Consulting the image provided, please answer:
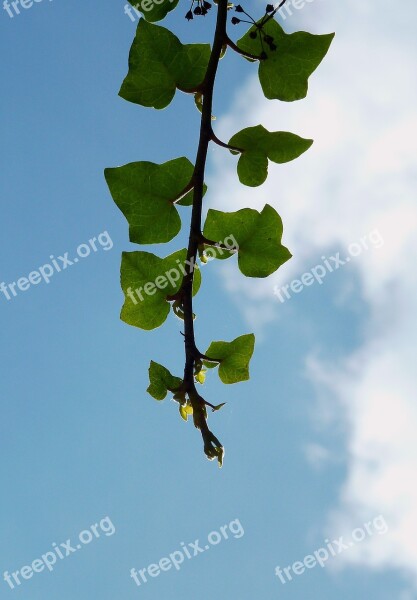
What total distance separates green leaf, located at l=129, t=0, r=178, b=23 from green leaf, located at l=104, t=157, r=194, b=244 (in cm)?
27

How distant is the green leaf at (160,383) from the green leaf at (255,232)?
22cm

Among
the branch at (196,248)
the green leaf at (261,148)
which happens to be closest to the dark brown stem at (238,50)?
the branch at (196,248)

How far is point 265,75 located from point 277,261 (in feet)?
1.02

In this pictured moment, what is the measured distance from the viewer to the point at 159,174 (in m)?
0.98

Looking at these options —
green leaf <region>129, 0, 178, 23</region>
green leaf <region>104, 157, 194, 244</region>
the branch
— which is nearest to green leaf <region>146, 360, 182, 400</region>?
the branch

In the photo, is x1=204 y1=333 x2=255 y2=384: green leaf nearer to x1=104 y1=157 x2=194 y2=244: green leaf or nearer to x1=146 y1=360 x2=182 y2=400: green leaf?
x1=146 y1=360 x2=182 y2=400: green leaf

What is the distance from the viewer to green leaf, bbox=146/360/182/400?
985 mm

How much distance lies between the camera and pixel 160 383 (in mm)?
984

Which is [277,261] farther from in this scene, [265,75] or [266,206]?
[265,75]

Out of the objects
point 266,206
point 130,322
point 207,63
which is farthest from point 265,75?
point 130,322

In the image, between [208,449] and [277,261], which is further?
[277,261]

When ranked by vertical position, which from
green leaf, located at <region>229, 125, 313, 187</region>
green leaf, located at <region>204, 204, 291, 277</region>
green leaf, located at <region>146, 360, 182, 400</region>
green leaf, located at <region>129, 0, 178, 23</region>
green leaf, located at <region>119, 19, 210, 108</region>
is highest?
green leaf, located at <region>129, 0, 178, 23</region>

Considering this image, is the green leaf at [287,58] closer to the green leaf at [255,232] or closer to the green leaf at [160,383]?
the green leaf at [255,232]

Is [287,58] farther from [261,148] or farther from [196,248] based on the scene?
[196,248]
